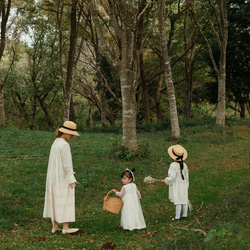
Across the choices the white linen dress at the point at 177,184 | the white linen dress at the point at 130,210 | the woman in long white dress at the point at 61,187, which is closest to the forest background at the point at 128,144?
the white linen dress at the point at 130,210

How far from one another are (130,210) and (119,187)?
4.42 metres

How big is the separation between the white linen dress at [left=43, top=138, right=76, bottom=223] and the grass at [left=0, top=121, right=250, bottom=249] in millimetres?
472

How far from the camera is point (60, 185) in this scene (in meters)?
7.49

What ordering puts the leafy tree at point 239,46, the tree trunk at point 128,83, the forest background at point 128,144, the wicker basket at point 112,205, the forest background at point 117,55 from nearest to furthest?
the forest background at point 128,144 → the wicker basket at point 112,205 → the tree trunk at point 128,83 → the forest background at point 117,55 → the leafy tree at point 239,46

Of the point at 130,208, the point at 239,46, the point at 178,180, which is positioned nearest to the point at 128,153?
the point at 178,180

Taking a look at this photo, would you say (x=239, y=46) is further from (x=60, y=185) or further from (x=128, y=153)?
(x=60, y=185)

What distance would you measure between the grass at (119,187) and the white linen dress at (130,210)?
16 centimetres

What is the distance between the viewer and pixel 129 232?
7.61m

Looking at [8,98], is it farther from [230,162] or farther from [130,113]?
[230,162]

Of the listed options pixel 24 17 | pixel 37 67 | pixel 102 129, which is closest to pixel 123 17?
pixel 102 129

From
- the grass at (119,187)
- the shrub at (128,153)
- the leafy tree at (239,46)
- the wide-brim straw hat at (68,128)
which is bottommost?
the grass at (119,187)

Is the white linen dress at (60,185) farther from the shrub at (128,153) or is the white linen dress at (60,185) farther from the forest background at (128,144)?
the shrub at (128,153)

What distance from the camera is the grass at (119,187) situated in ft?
22.1

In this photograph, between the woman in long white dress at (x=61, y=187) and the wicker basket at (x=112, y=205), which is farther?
the wicker basket at (x=112, y=205)
